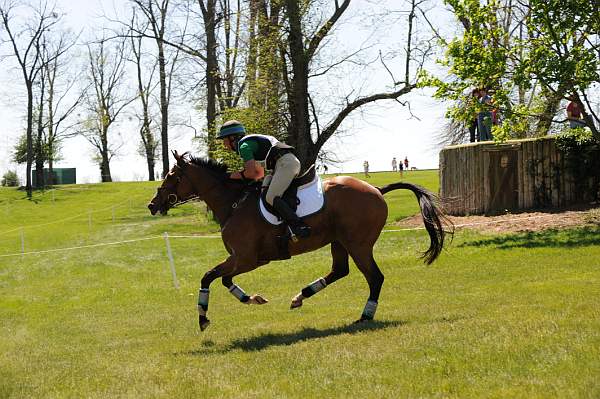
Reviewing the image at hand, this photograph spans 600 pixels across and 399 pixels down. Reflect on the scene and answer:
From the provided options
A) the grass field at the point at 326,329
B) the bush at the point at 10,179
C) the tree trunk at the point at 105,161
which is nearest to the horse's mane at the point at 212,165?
the grass field at the point at 326,329

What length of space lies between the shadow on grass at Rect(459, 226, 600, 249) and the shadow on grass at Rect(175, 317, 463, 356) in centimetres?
952

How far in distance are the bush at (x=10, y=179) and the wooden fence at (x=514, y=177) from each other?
6813 centimetres

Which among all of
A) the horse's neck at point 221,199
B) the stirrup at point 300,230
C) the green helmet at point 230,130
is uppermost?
the green helmet at point 230,130

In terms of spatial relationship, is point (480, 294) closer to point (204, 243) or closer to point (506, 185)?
point (506, 185)

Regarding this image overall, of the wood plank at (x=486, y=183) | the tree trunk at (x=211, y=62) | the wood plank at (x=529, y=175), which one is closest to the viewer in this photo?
the wood plank at (x=529, y=175)

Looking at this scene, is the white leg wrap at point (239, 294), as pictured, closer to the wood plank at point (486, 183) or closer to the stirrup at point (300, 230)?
the stirrup at point (300, 230)

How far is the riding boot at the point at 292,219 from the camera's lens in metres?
10.7

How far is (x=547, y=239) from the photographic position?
19.9 metres

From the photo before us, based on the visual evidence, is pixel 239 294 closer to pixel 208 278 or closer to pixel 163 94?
pixel 208 278

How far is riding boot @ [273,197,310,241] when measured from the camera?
10.7 m

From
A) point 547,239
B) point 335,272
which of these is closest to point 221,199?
point 335,272

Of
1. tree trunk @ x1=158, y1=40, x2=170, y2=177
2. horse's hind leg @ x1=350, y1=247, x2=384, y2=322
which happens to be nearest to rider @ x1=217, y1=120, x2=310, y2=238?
horse's hind leg @ x1=350, y1=247, x2=384, y2=322

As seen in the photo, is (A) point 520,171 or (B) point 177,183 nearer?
(B) point 177,183

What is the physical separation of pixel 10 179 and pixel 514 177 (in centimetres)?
7011
